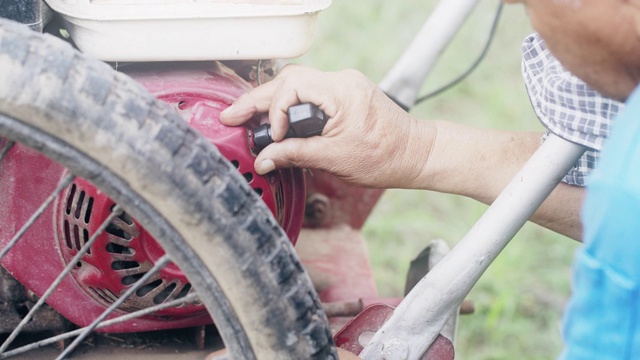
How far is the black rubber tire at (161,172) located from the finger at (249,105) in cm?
22

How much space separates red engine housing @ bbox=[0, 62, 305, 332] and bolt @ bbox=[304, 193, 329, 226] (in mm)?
477

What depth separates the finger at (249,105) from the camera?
104 cm

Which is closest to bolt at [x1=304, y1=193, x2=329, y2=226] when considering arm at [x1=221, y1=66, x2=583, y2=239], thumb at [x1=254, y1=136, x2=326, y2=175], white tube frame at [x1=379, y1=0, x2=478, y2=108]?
white tube frame at [x1=379, y1=0, x2=478, y2=108]

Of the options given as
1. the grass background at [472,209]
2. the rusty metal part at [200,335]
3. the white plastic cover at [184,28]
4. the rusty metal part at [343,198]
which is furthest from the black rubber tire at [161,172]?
the grass background at [472,209]

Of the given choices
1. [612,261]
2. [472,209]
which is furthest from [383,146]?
[472,209]

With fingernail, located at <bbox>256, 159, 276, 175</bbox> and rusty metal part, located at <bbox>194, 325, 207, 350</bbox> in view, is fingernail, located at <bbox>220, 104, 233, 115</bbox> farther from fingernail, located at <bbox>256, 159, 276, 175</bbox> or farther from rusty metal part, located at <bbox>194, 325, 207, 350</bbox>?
rusty metal part, located at <bbox>194, 325, 207, 350</bbox>

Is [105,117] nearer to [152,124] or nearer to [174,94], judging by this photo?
[152,124]

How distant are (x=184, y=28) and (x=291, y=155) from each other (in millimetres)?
205

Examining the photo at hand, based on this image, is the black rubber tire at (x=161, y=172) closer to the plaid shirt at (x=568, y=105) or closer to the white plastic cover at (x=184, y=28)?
the white plastic cover at (x=184, y=28)

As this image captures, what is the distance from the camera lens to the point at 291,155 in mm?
1073

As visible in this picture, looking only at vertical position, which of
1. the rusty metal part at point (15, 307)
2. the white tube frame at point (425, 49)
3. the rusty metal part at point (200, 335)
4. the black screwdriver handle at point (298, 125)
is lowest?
the rusty metal part at point (200, 335)

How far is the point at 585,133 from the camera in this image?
42.1 inches

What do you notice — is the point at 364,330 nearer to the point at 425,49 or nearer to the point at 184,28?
the point at 184,28

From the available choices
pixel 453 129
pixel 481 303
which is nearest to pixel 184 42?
pixel 453 129
